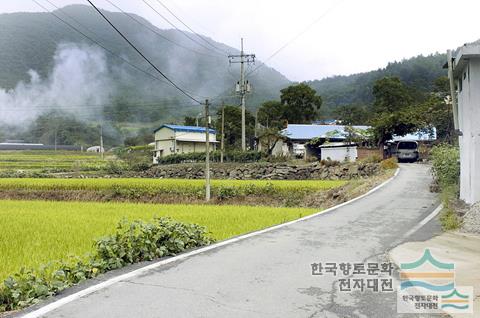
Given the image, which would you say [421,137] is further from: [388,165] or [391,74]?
[391,74]

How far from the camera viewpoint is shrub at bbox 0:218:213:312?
4.70 m

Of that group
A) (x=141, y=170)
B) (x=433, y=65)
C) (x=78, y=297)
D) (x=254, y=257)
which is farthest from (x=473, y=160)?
(x=433, y=65)

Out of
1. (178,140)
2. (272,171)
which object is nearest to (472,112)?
(272,171)

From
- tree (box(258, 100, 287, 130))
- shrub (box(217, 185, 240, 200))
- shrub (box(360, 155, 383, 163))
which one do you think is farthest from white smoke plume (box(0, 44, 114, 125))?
shrub (box(217, 185, 240, 200))

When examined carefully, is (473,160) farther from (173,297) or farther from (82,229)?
(82,229)

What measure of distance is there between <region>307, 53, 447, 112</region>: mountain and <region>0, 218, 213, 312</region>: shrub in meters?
64.0

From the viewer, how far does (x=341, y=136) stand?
37.0 m

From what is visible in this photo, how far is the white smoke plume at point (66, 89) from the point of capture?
8794cm

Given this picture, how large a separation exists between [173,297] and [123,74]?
4871 inches

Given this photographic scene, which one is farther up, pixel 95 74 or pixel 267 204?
pixel 95 74

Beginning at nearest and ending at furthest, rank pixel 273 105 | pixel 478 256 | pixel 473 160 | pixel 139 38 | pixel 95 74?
pixel 478 256
pixel 473 160
pixel 273 105
pixel 95 74
pixel 139 38

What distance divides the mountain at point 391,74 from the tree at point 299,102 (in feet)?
54.8

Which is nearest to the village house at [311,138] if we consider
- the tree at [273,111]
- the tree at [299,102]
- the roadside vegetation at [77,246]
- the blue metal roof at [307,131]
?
the blue metal roof at [307,131]

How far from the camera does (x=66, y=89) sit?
109375 mm
